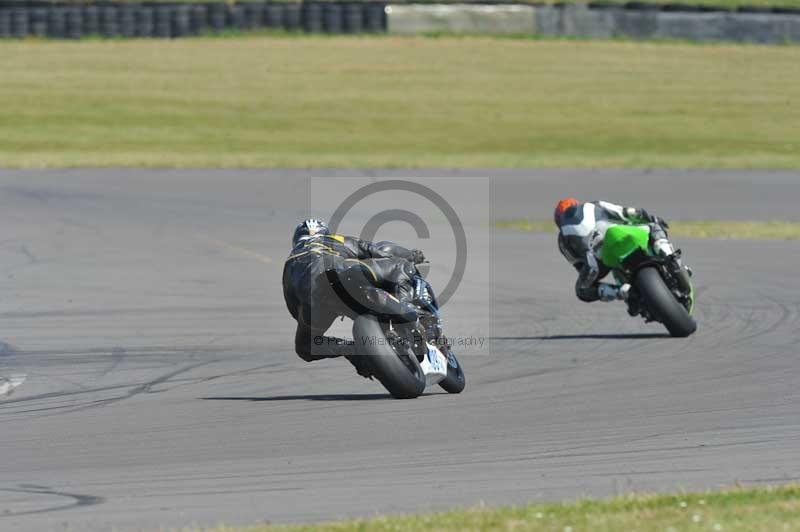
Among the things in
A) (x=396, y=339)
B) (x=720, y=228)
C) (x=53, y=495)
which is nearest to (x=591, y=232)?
(x=396, y=339)

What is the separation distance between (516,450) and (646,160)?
26.2 m

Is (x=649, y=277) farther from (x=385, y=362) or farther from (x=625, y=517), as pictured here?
(x=625, y=517)

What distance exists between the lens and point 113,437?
8.83m

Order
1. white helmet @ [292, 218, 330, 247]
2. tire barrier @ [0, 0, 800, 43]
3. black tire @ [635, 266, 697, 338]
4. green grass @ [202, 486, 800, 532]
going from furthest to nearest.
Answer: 1. tire barrier @ [0, 0, 800, 43]
2. black tire @ [635, 266, 697, 338]
3. white helmet @ [292, 218, 330, 247]
4. green grass @ [202, 486, 800, 532]

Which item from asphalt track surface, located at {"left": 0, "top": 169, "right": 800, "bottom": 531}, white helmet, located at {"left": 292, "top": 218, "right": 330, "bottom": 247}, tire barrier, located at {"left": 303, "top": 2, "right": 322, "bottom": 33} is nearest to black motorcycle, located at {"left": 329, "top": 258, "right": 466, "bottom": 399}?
asphalt track surface, located at {"left": 0, "top": 169, "right": 800, "bottom": 531}

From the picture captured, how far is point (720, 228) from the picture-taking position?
2255cm

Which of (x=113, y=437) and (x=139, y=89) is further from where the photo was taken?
(x=139, y=89)

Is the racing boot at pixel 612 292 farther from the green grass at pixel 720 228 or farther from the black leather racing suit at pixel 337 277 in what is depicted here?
the green grass at pixel 720 228

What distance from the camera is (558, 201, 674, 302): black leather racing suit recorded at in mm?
13633

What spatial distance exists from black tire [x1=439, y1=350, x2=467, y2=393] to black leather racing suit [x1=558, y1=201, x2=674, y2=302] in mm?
3477

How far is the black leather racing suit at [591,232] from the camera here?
44.7 ft

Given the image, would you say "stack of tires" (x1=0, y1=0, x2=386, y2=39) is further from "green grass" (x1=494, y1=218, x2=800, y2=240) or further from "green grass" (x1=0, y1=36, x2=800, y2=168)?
"green grass" (x1=494, y1=218, x2=800, y2=240)

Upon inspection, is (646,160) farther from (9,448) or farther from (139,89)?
(9,448)

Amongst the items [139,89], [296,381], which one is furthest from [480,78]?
[296,381]
